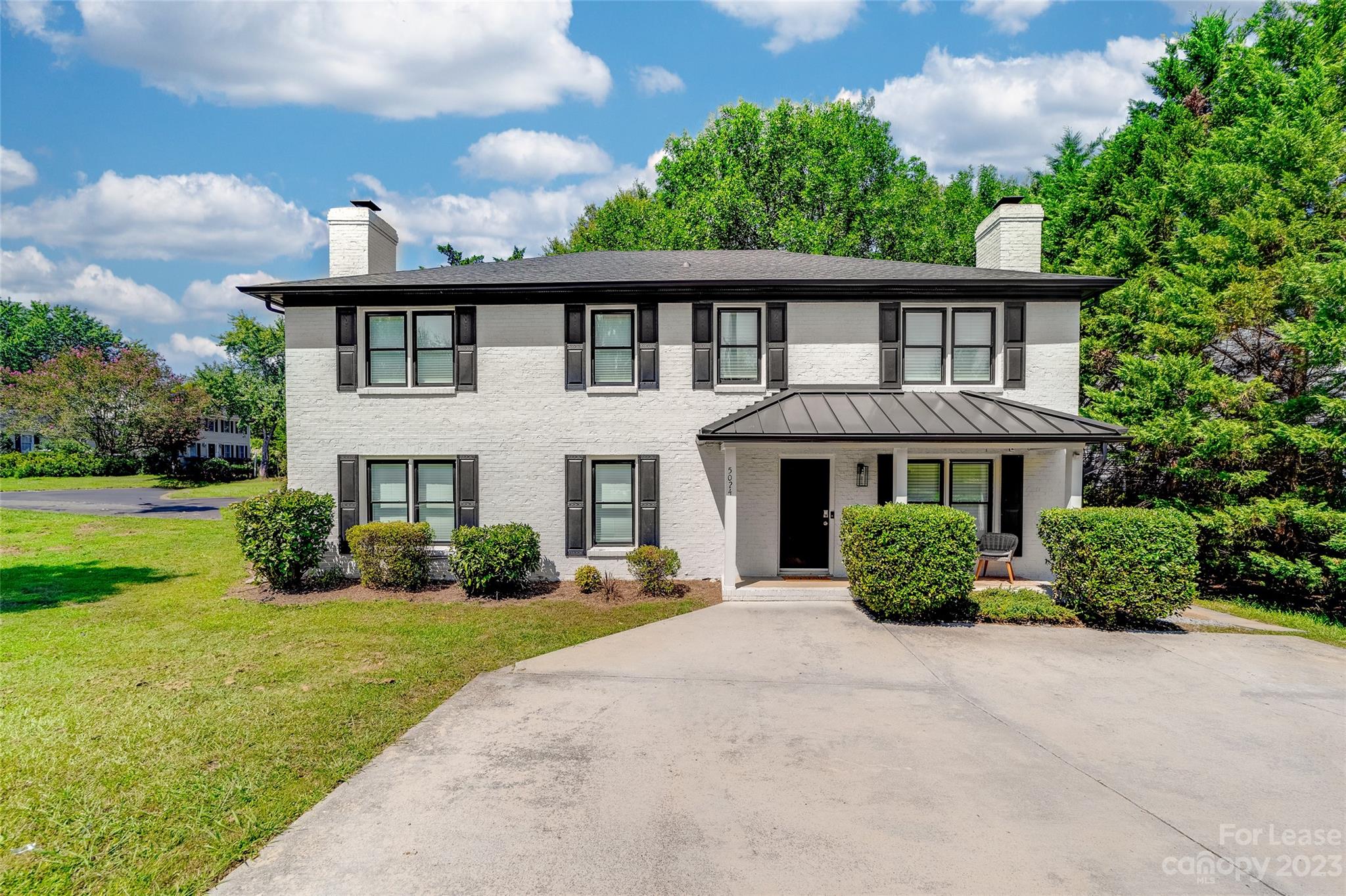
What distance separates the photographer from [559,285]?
1131 cm

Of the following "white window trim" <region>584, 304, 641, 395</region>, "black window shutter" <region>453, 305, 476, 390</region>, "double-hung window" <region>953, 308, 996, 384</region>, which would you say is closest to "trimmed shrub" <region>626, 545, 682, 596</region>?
"white window trim" <region>584, 304, 641, 395</region>

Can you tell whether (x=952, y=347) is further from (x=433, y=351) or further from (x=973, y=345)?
(x=433, y=351)

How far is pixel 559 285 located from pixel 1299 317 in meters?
13.3

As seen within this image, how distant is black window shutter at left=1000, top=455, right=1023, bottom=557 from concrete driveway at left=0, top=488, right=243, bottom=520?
23.5m

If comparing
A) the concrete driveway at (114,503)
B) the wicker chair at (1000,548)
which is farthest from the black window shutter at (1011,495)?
the concrete driveway at (114,503)

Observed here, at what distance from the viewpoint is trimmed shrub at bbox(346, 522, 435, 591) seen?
36.2 ft

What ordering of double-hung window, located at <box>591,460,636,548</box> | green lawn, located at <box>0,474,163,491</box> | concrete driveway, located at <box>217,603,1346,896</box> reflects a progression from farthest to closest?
green lawn, located at <box>0,474,163,491</box>, double-hung window, located at <box>591,460,636,548</box>, concrete driveway, located at <box>217,603,1346,896</box>

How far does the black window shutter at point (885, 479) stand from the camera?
456 inches

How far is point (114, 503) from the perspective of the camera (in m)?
24.2

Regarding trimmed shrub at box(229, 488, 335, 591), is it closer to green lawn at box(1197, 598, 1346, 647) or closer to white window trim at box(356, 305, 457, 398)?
white window trim at box(356, 305, 457, 398)

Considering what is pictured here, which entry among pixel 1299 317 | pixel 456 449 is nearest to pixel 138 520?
pixel 456 449

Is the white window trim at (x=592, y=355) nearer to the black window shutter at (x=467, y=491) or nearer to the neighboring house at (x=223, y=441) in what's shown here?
the black window shutter at (x=467, y=491)

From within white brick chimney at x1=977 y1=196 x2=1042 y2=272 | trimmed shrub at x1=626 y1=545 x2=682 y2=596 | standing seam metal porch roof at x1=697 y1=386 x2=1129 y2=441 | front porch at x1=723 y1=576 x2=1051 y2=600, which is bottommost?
front porch at x1=723 y1=576 x2=1051 y2=600

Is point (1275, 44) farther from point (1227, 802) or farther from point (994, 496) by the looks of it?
point (1227, 802)
